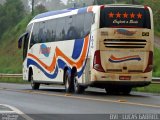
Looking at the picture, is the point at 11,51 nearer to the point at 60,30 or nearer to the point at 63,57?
the point at 60,30

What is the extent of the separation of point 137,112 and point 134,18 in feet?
30.7

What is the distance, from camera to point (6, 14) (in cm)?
9425

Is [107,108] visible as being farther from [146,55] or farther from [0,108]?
[146,55]

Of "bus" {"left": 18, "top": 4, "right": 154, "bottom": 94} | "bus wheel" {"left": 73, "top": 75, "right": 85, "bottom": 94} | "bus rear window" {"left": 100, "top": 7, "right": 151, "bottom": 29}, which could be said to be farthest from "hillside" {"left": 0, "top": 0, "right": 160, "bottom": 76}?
"bus rear window" {"left": 100, "top": 7, "right": 151, "bottom": 29}

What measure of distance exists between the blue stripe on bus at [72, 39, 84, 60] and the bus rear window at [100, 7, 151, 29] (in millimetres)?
1855

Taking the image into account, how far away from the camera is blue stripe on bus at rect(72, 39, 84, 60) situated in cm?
2530

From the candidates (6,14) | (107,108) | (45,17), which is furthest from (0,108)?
(6,14)

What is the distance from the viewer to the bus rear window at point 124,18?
23688 mm

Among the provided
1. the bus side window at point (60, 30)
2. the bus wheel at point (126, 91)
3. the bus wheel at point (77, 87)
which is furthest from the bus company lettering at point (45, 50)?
the bus wheel at point (126, 91)

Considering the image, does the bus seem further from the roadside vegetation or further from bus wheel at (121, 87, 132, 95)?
the roadside vegetation

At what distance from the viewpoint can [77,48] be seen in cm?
2566

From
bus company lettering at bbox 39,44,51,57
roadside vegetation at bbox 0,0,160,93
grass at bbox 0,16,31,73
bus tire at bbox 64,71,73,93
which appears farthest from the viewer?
grass at bbox 0,16,31,73

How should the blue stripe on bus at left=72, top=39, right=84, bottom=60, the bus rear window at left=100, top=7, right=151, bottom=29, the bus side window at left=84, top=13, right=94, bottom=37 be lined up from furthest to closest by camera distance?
the blue stripe on bus at left=72, top=39, right=84, bottom=60 → the bus side window at left=84, top=13, right=94, bottom=37 → the bus rear window at left=100, top=7, right=151, bottom=29

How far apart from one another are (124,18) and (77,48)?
2823mm
